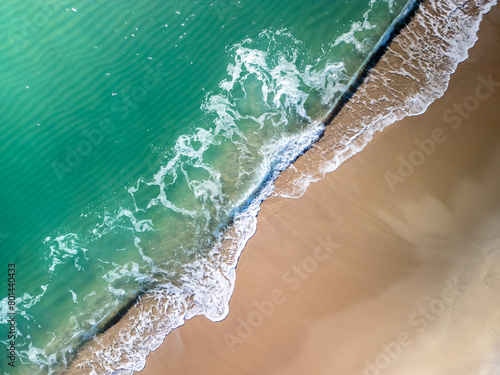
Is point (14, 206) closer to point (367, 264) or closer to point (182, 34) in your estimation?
point (182, 34)
